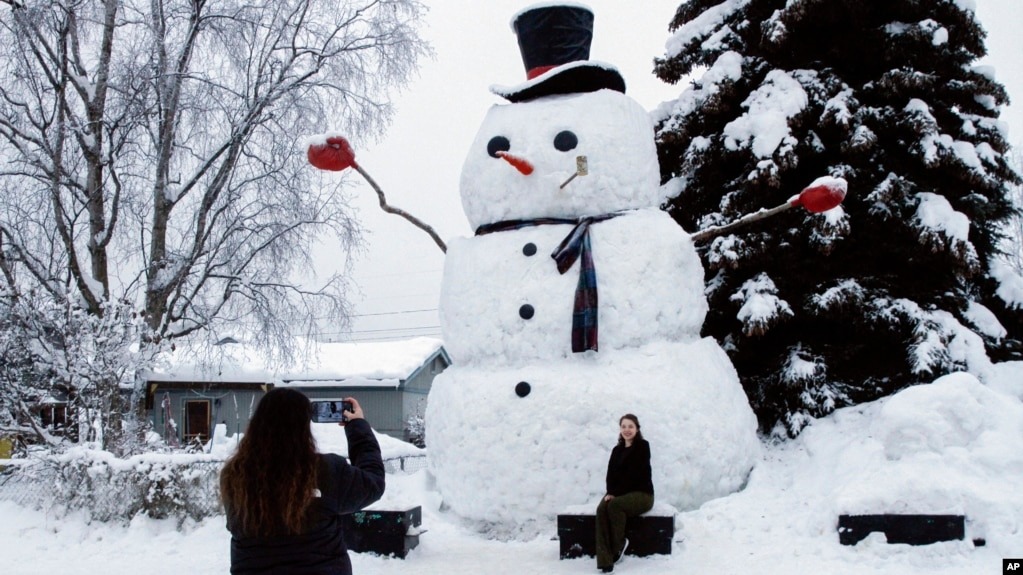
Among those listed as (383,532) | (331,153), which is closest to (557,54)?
(331,153)

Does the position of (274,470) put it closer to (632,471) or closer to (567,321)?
(632,471)

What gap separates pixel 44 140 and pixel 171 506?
5.49 metres

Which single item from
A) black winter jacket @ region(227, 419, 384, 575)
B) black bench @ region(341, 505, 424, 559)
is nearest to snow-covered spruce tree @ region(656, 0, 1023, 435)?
black bench @ region(341, 505, 424, 559)

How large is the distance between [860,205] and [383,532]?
572cm

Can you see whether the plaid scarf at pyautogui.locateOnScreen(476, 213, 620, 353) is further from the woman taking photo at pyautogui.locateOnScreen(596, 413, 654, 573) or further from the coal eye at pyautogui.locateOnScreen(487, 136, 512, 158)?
the woman taking photo at pyautogui.locateOnScreen(596, 413, 654, 573)

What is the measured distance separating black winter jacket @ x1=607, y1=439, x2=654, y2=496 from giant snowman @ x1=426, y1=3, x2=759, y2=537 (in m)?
0.61

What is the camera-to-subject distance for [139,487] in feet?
27.0

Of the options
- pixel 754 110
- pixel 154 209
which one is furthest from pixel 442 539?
pixel 154 209

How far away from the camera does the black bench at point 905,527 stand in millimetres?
5840

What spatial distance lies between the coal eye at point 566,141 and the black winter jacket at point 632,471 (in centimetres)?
263

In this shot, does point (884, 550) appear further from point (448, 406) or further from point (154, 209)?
point (154, 209)

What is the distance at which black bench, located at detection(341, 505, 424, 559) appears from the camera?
6832mm

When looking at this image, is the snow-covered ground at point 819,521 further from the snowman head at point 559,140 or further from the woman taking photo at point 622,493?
the snowman head at point 559,140

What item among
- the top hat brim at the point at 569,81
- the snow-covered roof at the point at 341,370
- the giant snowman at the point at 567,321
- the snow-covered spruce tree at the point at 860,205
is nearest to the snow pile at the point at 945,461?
the giant snowman at the point at 567,321
